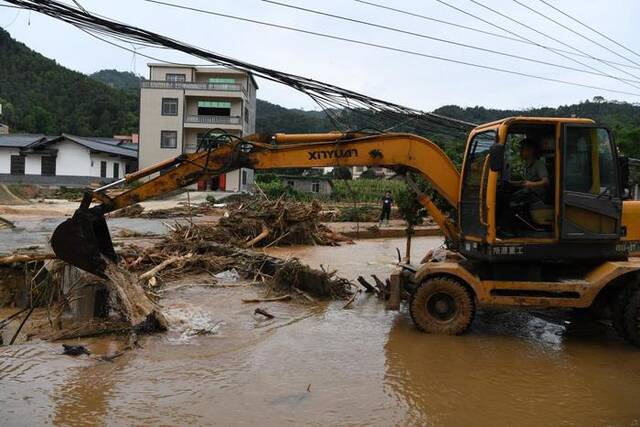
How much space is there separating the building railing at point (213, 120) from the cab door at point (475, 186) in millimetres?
48009

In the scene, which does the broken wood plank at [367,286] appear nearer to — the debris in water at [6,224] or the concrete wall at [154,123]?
the debris in water at [6,224]

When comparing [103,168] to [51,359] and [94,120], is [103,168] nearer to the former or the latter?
[94,120]

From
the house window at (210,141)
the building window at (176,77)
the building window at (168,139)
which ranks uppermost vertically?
the building window at (176,77)

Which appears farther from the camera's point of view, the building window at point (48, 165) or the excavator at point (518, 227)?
the building window at point (48, 165)

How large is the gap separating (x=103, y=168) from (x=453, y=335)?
4668 cm

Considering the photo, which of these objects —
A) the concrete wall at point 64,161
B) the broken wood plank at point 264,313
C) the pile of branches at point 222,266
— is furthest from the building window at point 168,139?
the broken wood plank at point 264,313

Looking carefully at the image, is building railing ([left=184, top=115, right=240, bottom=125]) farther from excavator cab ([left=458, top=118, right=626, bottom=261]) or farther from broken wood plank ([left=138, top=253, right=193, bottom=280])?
excavator cab ([left=458, top=118, right=626, bottom=261])

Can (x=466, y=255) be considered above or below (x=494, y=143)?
below

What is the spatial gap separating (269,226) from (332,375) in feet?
38.5

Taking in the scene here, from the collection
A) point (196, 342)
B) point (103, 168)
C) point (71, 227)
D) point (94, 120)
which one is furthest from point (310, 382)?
point (94, 120)

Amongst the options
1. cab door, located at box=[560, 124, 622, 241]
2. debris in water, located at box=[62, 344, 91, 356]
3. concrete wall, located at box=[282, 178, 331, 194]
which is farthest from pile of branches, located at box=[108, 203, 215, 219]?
concrete wall, located at box=[282, 178, 331, 194]

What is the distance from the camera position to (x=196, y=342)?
7750 millimetres

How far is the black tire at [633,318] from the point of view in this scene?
7.55 m

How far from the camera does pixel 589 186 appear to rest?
776 centimetres
